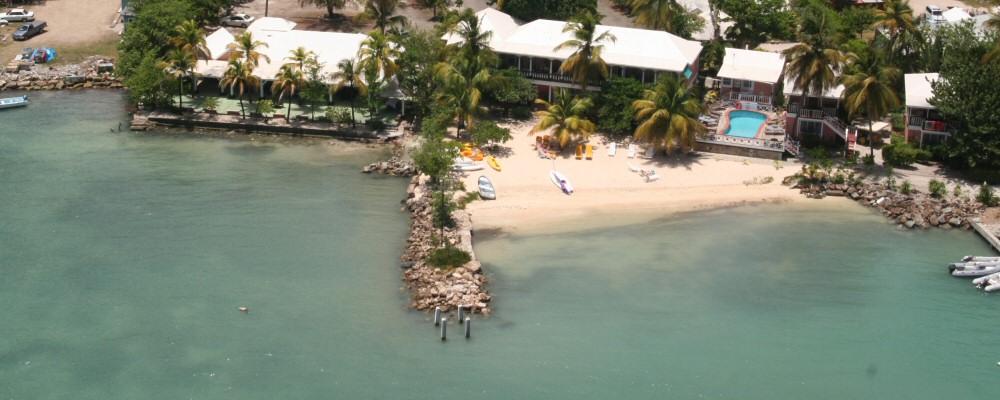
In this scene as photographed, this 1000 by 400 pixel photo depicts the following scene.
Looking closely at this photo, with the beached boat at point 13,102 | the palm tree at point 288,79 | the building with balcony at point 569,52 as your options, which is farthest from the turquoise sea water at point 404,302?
the building with balcony at point 569,52

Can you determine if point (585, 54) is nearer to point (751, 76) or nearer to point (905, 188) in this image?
point (751, 76)

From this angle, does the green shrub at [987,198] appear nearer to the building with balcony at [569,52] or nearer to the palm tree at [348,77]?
the building with balcony at [569,52]

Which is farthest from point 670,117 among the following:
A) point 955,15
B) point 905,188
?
point 955,15

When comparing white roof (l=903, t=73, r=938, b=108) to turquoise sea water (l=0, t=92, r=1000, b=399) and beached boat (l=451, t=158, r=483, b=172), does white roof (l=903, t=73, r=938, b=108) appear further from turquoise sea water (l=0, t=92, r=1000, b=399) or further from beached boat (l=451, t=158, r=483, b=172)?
beached boat (l=451, t=158, r=483, b=172)

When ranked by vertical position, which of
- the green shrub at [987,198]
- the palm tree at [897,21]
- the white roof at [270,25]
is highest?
the palm tree at [897,21]

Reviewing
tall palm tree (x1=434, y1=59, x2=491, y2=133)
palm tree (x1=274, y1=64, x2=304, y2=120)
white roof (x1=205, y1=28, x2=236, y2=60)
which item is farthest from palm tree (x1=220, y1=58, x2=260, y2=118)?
tall palm tree (x1=434, y1=59, x2=491, y2=133)

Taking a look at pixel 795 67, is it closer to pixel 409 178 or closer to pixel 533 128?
pixel 533 128
